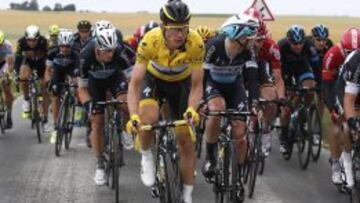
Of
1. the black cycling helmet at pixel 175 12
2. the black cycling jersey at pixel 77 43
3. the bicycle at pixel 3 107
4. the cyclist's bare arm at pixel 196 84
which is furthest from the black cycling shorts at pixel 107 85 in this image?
the bicycle at pixel 3 107

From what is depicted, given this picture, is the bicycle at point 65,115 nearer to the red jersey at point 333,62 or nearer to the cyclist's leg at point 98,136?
the cyclist's leg at point 98,136

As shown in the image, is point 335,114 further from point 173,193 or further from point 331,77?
point 173,193

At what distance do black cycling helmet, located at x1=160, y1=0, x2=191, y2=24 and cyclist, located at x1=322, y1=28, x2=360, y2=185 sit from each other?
2.33m

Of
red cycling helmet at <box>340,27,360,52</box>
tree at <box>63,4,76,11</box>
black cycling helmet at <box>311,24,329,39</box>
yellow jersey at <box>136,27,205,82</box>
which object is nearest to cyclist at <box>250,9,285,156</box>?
red cycling helmet at <box>340,27,360,52</box>

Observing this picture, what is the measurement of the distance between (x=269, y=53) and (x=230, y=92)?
4.85 ft

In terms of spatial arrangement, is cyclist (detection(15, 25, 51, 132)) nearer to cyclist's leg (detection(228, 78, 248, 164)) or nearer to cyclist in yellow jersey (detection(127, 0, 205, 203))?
cyclist's leg (detection(228, 78, 248, 164))

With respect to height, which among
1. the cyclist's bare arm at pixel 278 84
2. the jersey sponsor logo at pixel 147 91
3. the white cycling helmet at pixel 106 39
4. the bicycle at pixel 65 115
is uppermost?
the white cycling helmet at pixel 106 39

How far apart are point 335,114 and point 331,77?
2.62ft

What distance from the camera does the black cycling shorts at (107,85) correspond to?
8.80 metres

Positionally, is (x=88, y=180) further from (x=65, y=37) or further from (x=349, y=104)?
(x=349, y=104)

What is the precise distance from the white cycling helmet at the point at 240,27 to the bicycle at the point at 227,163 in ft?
2.58

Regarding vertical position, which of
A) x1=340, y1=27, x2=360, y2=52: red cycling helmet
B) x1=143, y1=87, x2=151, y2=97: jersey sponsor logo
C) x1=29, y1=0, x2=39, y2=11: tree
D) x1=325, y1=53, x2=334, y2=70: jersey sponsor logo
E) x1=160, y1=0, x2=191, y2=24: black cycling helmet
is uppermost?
x1=160, y1=0, x2=191, y2=24: black cycling helmet

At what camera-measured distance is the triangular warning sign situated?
581 inches

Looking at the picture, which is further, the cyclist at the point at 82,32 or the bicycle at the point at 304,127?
the cyclist at the point at 82,32
